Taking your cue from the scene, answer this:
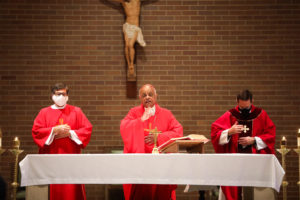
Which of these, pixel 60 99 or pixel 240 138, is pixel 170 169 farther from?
pixel 60 99

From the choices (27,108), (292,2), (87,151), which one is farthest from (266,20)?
(27,108)

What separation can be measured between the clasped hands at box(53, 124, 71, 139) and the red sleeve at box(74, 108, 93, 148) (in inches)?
7.7

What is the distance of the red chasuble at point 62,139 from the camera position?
18.4 feet

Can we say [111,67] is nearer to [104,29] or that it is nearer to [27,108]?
[104,29]

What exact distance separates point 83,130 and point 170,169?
75.0 inches

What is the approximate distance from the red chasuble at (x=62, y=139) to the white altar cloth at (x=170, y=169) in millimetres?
1164

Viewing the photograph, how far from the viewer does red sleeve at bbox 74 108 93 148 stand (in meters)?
5.76

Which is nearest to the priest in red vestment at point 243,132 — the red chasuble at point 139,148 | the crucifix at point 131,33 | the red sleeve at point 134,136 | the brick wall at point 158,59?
the red chasuble at point 139,148

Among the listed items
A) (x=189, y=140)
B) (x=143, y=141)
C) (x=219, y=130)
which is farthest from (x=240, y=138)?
(x=143, y=141)

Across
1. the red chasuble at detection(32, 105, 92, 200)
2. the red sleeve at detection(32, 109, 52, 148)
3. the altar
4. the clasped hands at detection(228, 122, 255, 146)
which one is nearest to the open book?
the altar

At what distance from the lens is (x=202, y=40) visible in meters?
7.84

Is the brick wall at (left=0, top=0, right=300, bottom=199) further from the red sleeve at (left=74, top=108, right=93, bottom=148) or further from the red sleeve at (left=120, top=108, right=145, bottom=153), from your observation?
the red sleeve at (left=120, top=108, right=145, bottom=153)

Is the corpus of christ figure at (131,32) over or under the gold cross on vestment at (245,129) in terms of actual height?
over

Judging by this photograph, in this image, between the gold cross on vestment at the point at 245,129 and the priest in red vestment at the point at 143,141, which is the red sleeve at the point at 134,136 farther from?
the gold cross on vestment at the point at 245,129
